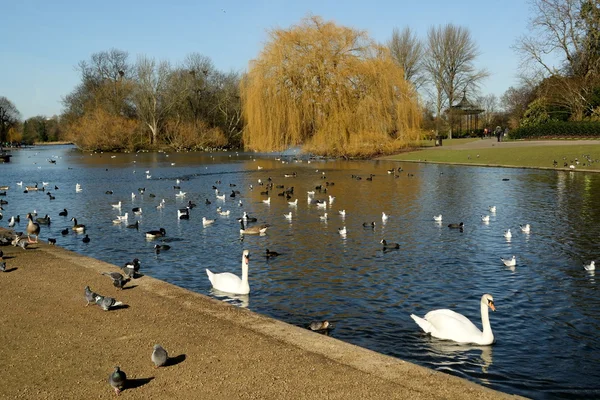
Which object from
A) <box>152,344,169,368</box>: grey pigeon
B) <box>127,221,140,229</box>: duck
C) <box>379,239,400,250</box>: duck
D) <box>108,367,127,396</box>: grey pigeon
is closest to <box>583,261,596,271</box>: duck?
<box>379,239,400,250</box>: duck

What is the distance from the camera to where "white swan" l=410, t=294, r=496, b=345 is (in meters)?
10.7

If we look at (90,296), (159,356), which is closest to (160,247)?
(90,296)

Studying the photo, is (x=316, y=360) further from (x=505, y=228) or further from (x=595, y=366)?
(x=505, y=228)

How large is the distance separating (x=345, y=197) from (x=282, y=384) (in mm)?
25506

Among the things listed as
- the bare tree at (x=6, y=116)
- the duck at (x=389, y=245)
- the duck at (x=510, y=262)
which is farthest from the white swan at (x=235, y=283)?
the bare tree at (x=6, y=116)

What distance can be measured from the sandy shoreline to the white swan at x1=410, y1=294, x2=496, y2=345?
249cm

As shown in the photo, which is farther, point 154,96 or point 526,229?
point 154,96

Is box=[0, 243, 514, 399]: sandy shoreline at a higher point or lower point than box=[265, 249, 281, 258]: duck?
higher

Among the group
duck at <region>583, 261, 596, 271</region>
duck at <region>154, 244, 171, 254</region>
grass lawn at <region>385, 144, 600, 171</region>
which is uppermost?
grass lawn at <region>385, 144, 600, 171</region>

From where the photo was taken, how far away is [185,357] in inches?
345

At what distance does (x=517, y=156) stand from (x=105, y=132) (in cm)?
7065

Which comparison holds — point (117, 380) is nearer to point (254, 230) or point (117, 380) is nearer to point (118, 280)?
point (118, 280)

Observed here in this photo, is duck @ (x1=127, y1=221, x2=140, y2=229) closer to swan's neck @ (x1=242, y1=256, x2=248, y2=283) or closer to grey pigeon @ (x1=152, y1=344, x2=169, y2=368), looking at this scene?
swan's neck @ (x1=242, y1=256, x2=248, y2=283)

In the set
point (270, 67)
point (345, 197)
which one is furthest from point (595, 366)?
point (270, 67)
